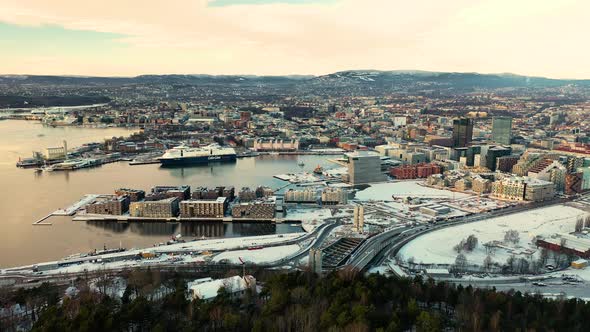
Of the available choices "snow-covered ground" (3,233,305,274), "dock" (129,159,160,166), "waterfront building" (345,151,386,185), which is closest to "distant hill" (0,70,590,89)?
"dock" (129,159,160,166)

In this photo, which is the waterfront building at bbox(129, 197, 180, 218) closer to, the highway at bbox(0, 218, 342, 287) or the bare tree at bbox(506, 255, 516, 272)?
the highway at bbox(0, 218, 342, 287)

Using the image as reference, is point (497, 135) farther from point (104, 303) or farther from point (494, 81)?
point (494, 81)

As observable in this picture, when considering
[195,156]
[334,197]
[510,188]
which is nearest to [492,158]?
[510,188]

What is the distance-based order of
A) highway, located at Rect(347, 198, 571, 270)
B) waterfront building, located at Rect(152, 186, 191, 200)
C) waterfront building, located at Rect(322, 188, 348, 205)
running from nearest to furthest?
1. highway, located at Rect(347, 198, 571, 270)
2. waterfront building, located at Rect(152, 186, 191, 200)
3. waterfront building, located at Rect(322, 188, 348, 205)

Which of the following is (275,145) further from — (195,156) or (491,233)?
(491,233)

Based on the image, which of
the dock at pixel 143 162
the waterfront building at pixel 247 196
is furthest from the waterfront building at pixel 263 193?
the dock at pixel 143 162

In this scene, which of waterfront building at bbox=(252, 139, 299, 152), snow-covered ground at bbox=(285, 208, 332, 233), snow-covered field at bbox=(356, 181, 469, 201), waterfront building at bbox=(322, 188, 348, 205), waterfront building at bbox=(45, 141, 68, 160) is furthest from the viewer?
waterfront building at bbox=(252, 139, 299, 152)
